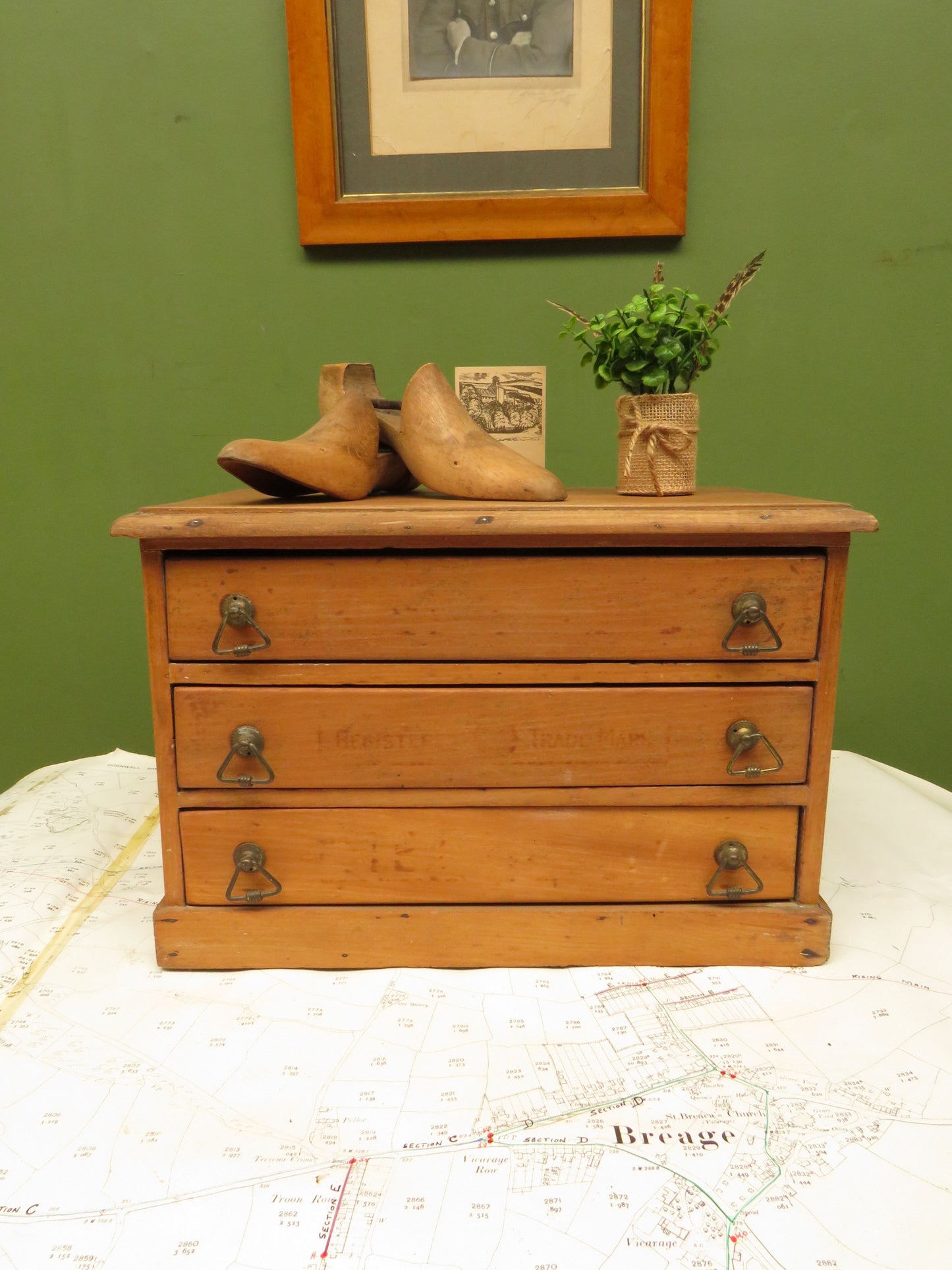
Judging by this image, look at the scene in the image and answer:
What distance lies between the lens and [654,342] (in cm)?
126

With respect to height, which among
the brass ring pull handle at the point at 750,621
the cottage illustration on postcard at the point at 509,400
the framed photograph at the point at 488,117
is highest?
the framed photograph at the point at 488,117

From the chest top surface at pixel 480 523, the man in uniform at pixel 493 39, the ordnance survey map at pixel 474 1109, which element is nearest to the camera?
the ordnance survey map at pixel 474 1109

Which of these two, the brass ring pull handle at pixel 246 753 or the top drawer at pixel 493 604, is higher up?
the top drawer at pixel 493 604

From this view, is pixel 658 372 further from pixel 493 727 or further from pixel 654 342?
pixel 493 727

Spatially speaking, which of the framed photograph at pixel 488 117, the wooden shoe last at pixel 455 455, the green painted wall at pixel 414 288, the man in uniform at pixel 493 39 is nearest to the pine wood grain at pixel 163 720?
the wooden shoe last at pixel 455 455

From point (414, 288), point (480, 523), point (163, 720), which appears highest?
point (414, 288)

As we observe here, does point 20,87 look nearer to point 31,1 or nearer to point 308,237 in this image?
point 31,1

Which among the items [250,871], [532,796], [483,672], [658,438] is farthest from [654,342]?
[250,871]

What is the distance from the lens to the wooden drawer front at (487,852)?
3.84 feet

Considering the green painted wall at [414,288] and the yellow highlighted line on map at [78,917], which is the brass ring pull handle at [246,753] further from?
the green painted wall at [414,288]

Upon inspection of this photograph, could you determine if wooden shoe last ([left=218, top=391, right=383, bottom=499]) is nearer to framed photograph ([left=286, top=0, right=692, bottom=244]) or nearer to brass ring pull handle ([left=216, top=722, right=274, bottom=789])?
brass ring pull handle ([left=216, top=722, right=274, bottom=789])

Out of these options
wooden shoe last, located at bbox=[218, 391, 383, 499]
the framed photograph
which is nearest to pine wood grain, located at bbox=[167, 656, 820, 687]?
wooden shoe last, located at bbox=[218, 391, 383, 499]

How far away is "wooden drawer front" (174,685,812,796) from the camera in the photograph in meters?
1.14

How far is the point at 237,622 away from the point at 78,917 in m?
0.59
